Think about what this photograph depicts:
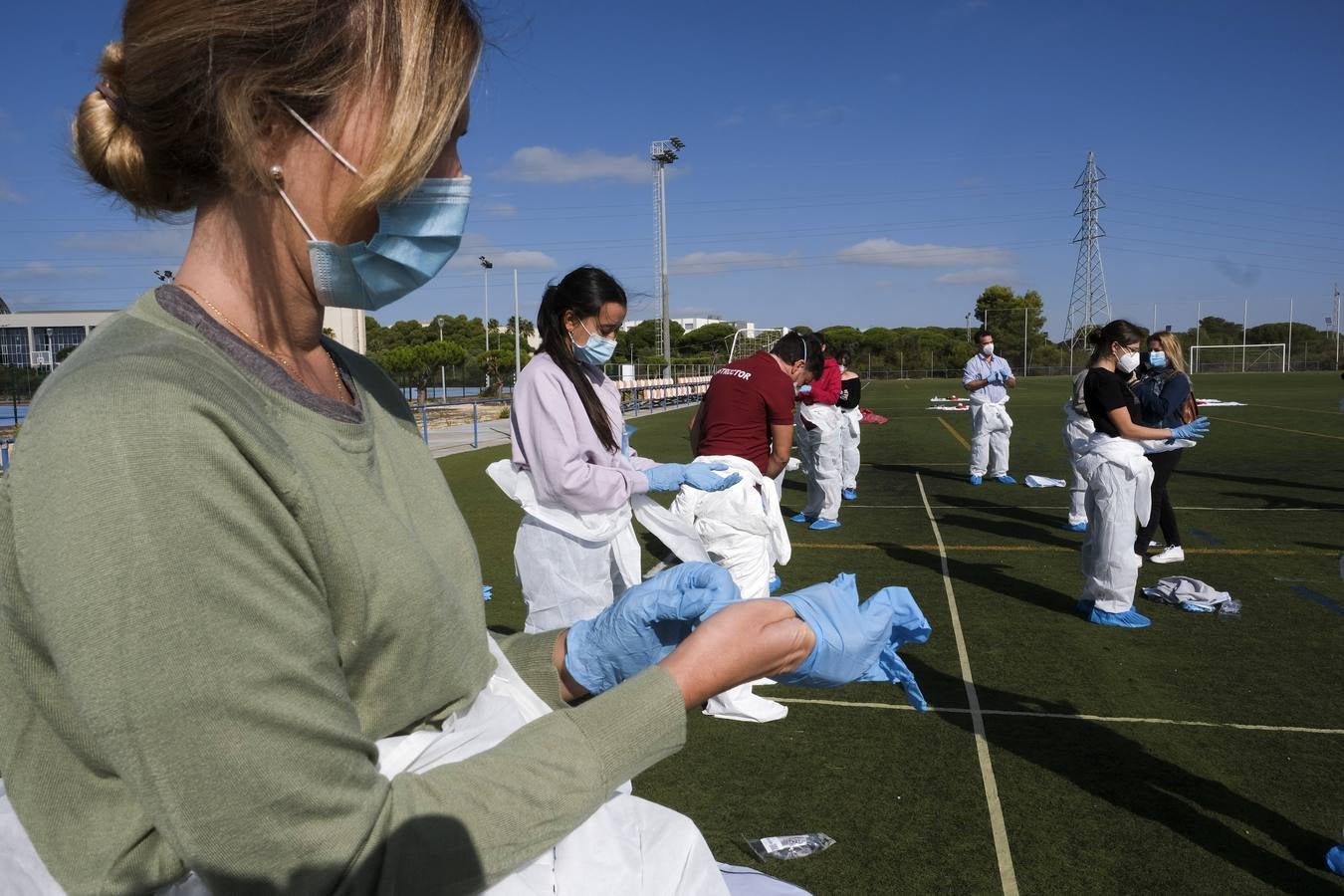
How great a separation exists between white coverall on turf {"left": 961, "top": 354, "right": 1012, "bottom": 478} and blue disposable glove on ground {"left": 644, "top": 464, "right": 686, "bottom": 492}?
31.3 feet

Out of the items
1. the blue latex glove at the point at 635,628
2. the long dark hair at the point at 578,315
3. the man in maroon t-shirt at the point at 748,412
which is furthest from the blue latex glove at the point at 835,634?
the man in maroon t-shirt at the point at 748,412

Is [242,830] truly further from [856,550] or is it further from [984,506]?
[984,506]

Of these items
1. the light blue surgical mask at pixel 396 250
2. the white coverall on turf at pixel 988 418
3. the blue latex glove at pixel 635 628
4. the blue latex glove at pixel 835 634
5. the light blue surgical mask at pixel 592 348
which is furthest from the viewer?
the white coverall on turf at pixel 988 418

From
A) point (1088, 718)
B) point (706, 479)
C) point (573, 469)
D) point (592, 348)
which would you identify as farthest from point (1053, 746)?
point (592, 348)

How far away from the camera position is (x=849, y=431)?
1219 centimetres

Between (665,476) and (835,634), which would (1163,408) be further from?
(835,634)

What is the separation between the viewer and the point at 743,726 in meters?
4.55

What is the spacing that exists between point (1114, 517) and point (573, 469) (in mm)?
4404

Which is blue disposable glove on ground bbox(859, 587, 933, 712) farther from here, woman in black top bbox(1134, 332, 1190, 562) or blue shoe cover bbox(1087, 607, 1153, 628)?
woman in black top bbox(1134, 332, 1190, 562)

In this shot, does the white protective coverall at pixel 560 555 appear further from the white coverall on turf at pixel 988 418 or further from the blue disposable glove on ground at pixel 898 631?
the white coverall on turf at pixel 988 418

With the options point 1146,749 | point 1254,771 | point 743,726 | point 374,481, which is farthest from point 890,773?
point 374,481

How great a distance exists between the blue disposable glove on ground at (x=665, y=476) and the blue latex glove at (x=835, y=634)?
3.08 metres

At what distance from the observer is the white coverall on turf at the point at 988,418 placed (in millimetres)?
13211

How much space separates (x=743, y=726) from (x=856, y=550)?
4661 mm
